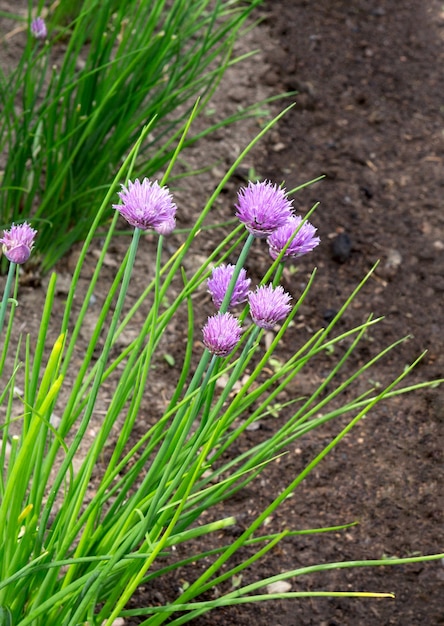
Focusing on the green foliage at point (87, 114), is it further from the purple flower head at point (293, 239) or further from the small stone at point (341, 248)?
the purple flower head at point (293, 239)

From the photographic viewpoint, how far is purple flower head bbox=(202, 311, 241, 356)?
1.12 meters

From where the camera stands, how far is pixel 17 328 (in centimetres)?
222

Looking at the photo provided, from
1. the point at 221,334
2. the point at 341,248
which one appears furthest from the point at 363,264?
the point at 221,334

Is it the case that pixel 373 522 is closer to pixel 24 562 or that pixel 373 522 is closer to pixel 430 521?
pixel 430 521

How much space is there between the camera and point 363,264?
2654 mm

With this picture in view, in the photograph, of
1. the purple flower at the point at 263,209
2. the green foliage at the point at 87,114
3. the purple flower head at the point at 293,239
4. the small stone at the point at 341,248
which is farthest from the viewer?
the small stone at the point at 341,248

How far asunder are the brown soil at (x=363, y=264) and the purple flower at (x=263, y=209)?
0.91 m

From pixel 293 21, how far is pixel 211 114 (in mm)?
788

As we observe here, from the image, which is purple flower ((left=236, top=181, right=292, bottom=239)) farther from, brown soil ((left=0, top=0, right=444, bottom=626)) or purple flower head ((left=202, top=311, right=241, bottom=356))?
brown soil ((left=0, top=0, right=444, bottom=626))

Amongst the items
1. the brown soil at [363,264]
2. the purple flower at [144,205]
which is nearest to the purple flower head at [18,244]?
the purple flower at [144,205]

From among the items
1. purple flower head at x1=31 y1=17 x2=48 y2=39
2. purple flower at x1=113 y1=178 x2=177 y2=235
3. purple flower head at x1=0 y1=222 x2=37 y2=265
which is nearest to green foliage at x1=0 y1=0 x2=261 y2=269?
purple flower head at x1=31 y1=17 x2=48 y2=39

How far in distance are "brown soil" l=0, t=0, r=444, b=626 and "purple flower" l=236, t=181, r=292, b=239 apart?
2.97 feet

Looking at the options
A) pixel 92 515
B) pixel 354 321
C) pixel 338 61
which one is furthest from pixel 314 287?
pixel 92 515

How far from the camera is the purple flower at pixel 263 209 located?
1.09 metres
